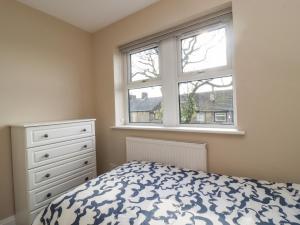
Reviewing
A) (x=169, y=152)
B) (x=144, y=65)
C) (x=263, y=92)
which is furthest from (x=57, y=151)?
(x=263, y=92)

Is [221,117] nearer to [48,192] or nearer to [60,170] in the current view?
[60,170]

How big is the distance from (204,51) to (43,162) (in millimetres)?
2152

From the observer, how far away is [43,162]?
1.75 m

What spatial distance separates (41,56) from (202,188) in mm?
2354

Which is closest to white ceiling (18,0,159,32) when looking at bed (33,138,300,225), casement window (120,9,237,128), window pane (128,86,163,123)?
casement window (120,9,237,128)

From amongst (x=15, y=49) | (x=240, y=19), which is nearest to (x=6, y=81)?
(x=15, y=49)

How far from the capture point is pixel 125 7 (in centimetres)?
215

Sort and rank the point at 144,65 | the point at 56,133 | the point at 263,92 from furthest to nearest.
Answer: the point at 144,65 → the point at 56,133 → the point at 263,92

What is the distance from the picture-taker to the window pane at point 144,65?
237 cm

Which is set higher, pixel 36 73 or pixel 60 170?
pixel 36 73

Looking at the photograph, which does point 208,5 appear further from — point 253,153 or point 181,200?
point 181,200

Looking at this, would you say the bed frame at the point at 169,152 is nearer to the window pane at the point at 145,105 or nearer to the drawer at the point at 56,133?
the window pane at the point at 145,105

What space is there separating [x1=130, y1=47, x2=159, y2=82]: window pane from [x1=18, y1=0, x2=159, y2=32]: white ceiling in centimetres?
56

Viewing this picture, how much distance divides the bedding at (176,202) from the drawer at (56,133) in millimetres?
724
